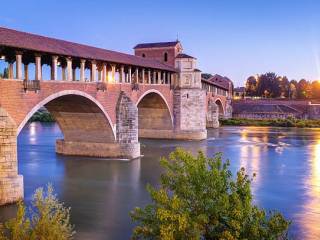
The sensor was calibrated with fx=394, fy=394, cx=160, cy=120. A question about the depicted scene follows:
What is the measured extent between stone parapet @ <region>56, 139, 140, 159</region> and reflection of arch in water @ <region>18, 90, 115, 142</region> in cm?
43

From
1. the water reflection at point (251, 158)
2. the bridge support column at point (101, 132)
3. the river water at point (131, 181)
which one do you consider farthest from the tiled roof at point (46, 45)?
the water reflection at point (251, 158)

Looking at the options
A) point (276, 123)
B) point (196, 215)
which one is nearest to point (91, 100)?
point (196, 215)

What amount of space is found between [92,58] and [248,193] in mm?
19443

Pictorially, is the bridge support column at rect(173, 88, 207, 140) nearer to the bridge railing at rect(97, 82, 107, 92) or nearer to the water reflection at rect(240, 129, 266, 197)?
the water reflection at rect(240, 129, 266, 197)

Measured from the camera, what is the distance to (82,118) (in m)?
31.0

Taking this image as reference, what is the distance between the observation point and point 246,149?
40.4m

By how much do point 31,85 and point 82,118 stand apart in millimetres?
9633

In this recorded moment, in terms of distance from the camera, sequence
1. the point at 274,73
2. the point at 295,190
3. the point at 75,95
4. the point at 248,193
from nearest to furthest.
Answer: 1. the point at 248,193
2. the point at 295,190
3. the point at 75,95
4. the point at 274,73

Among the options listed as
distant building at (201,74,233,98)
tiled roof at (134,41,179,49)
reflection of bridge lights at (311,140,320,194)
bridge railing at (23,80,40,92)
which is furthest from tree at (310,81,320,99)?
bridge railing at (23,80,40,92)

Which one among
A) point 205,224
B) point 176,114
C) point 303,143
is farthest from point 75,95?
point 303,143

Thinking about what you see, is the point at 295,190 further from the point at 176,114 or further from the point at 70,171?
the point at 176,114

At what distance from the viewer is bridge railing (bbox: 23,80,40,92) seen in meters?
21.3

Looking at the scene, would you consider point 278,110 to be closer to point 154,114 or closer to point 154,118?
point 154,118

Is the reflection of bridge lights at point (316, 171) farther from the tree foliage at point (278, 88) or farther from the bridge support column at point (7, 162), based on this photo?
the tree foliage at point (278, 88)
